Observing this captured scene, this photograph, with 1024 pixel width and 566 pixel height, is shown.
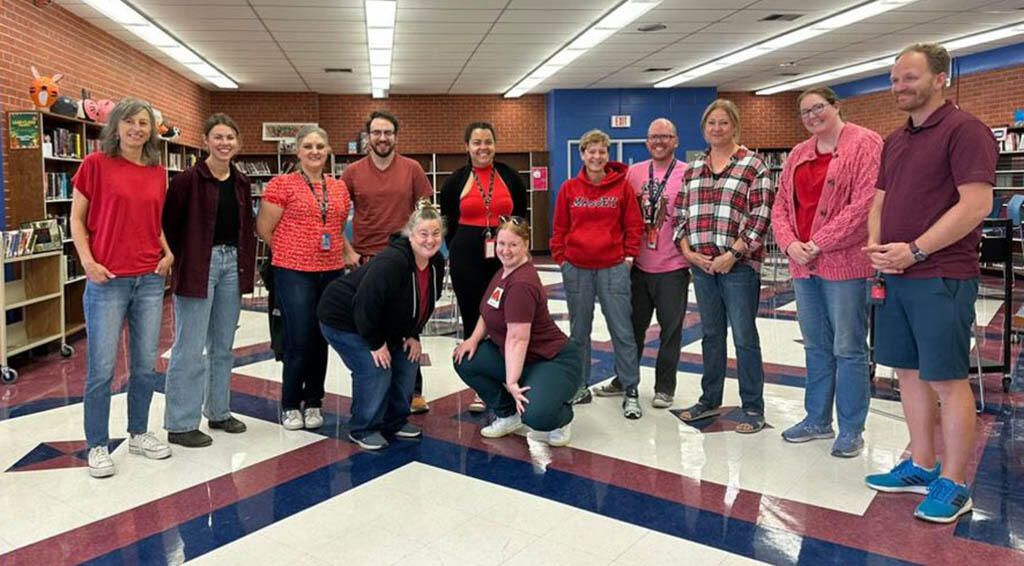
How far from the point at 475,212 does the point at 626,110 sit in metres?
10.6

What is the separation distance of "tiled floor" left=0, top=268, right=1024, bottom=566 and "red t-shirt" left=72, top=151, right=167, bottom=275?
92 centimetres

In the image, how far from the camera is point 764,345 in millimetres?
5445

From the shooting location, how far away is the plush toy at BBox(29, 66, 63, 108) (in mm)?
6008

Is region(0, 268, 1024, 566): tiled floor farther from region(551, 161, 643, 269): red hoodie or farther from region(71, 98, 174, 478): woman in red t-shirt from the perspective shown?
region(551, 161, 643, 269): red hoodie

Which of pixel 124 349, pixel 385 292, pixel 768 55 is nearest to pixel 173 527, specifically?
pixel 385 292

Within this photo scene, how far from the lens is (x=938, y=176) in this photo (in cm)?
236

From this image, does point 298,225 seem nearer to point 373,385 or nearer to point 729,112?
point 373,385

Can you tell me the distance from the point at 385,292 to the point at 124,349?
3.65 metres

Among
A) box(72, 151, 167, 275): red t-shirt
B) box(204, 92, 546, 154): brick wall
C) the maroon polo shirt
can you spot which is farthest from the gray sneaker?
box(204, 92, 546, 154): brick wall

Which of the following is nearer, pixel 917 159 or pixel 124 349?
pixel 917 159

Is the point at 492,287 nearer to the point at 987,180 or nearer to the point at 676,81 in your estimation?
the point at 987,180

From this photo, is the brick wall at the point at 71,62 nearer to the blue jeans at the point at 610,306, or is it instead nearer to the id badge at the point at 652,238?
the blue jeans at the point at 610,306

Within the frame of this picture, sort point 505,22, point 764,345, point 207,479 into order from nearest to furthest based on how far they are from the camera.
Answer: point 207,479
point 764,345
point 505,22

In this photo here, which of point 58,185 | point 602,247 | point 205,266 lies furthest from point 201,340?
point 58,185
